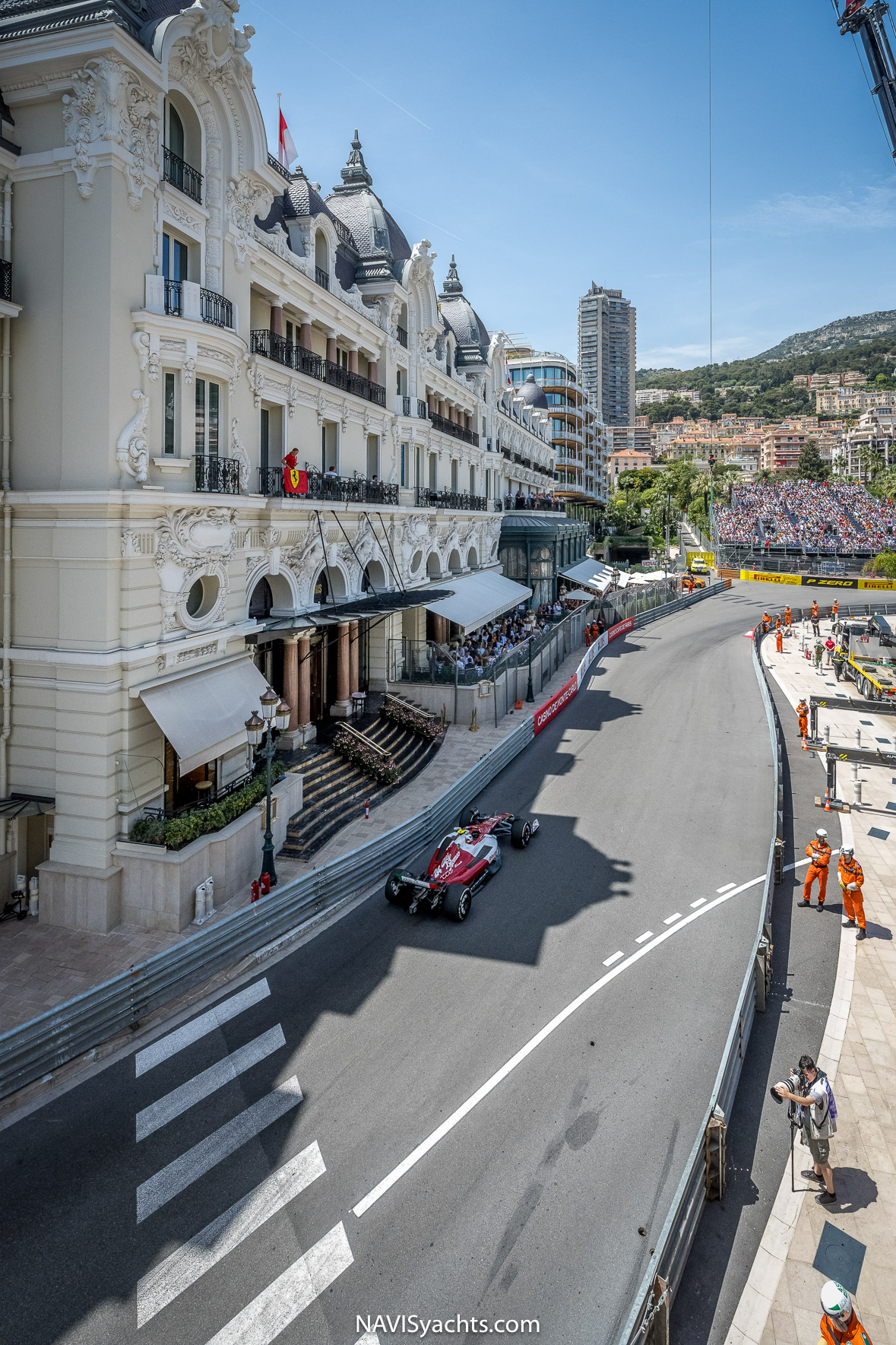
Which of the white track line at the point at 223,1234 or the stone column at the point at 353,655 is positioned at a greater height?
the stone column at the point at 353,655

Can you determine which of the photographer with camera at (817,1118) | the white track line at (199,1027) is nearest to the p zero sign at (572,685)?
the white track line at (199,1027)

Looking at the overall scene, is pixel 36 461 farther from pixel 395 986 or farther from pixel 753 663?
pixel 753 663

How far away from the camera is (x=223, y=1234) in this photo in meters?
7.80

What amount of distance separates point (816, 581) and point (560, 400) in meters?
30.0

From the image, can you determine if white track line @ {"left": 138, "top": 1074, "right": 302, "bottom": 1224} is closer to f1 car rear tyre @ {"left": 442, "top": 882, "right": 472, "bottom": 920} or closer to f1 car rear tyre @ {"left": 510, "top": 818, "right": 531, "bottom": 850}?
f1 car rear tyre @ {"left": 442, "top": 882, "right": 472, "bottom": 920}

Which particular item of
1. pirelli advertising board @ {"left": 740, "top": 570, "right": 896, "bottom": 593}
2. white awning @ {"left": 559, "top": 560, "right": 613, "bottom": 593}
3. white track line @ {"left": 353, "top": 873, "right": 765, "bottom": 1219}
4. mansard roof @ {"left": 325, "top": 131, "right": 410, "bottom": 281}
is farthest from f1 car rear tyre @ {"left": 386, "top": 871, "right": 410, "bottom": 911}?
pirelli advertising board @ {"left": 740, "top": 570, "right": 896, "bottom": 593}

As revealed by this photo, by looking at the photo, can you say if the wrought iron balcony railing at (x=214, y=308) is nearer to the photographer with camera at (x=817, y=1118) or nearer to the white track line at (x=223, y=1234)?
the white track line at (x=223, y=1234)

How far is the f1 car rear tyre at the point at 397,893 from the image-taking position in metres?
14.7

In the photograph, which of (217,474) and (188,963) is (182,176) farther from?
(188,963)

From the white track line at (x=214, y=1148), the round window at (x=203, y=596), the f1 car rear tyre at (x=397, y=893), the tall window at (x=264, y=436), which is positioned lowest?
the white track line at (x=214, y=1148)

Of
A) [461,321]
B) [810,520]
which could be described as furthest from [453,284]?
[810,520]

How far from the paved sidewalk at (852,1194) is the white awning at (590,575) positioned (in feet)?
128

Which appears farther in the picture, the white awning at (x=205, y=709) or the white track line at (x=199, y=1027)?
the white awning at (x=205, y=709)

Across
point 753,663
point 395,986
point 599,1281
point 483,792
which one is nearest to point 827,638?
point 753,663
